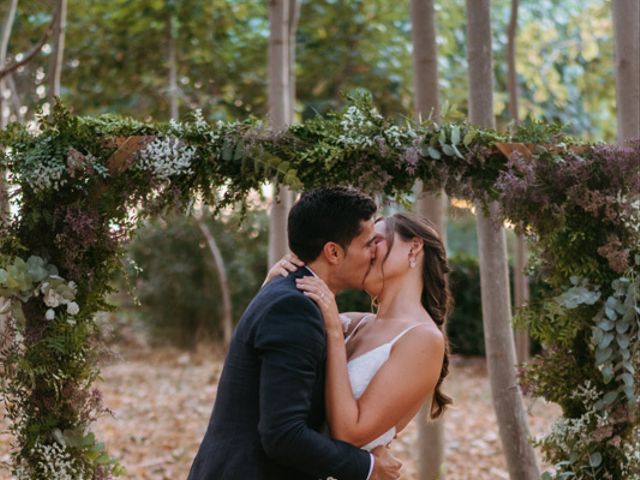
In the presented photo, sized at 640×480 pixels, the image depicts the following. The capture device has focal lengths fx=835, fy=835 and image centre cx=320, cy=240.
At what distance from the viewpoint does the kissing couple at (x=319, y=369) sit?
259cm

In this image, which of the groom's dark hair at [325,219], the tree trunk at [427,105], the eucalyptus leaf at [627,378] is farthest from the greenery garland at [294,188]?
the tree trunk at [427,105]

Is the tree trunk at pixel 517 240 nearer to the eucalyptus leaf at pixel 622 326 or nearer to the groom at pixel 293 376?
the eucalyptus leaf at pixel 622 326

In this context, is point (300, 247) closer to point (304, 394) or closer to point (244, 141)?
point (304, 394)

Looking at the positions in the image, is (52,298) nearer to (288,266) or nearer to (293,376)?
(288,266)

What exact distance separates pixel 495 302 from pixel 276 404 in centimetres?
282

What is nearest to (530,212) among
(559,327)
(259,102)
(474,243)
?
(559,327)

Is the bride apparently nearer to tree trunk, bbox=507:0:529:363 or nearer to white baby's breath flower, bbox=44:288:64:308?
white baby's breath flower, bbox=44:288:64:308

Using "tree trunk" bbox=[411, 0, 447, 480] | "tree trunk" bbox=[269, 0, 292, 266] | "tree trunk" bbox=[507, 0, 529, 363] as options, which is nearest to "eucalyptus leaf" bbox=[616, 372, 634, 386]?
"tree trunk" bbox=[411, 0, 447, 480]

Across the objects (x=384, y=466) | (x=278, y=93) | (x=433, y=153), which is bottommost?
(x=384, y=466)

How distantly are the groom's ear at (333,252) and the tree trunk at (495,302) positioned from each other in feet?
7.23

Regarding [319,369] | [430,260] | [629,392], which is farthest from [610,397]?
[319,369]

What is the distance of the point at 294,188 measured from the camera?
3.64 meters

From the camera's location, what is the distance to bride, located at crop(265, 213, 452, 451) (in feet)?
9.14

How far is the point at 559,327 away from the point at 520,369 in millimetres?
372
